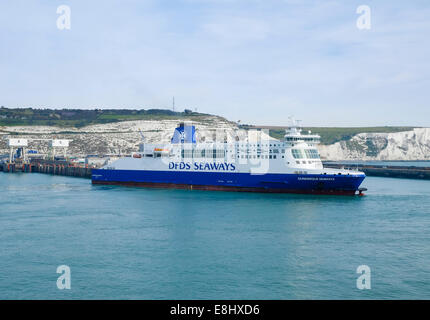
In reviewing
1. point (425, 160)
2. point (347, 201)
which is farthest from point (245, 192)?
point (425, 160)

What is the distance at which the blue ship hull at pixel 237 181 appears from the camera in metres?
36.6

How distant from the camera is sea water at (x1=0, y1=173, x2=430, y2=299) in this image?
1511 cm

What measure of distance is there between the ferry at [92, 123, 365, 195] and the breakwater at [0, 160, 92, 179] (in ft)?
58.8

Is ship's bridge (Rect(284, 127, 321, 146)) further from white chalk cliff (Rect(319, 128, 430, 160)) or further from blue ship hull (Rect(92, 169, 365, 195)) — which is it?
white chalk cliff (Rect(319, 128, 430, 160))

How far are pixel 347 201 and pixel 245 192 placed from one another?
957 centimetres

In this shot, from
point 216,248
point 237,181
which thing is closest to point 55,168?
point 237,181

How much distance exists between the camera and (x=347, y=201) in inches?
1353

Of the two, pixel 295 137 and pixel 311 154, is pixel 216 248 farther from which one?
pixel 311 154

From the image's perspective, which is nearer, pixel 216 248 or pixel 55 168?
pixel 216 248

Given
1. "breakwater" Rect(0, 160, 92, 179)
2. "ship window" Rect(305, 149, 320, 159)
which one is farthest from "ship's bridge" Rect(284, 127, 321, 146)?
"breakwater" Rect(0, 160, 92, 179)

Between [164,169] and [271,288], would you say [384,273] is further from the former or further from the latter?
[164,169]

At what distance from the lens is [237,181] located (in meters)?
40.2

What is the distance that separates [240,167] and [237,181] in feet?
4.44

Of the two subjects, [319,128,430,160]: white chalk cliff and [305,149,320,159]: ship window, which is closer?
[305,149,320,159]: ship window
